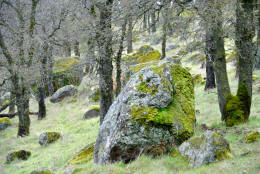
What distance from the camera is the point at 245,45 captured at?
845 centimetres

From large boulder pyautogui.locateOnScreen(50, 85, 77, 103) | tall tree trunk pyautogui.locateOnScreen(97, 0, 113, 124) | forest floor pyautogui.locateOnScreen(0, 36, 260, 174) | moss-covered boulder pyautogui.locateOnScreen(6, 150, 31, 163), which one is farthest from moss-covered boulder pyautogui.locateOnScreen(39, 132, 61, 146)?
large boulder pyautogui.locateOnScreen(50, 85, 77, 103)

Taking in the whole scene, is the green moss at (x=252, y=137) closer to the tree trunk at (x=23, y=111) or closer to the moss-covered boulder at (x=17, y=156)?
the moss-covered boulder at (x=17, y=156)

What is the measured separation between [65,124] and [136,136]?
13.1m

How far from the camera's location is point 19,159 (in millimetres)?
12391

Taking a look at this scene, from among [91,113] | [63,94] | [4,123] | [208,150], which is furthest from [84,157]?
[63,94]

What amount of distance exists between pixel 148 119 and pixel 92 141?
6.00 meters

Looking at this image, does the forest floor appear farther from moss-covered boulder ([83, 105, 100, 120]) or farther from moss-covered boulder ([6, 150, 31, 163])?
moss-covered boulder ([83, 105, 100, 120])

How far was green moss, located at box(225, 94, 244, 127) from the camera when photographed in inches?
342

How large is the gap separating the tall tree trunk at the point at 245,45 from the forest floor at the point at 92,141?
944 millimetres

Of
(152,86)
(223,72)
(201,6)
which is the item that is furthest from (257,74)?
(152,86)

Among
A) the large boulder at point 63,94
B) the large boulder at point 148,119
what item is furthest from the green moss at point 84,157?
the large boulder at point 63,94

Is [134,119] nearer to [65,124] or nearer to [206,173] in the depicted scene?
[206,173]

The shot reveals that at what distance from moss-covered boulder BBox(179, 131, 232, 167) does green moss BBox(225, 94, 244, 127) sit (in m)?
3.44

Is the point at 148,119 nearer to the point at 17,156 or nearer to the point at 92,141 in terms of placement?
the point at 92,141
